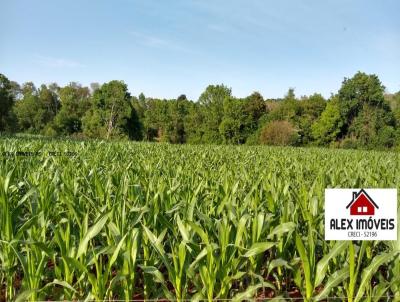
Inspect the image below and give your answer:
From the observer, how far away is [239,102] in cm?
5722

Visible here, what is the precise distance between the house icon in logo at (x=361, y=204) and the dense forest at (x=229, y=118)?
47.5m

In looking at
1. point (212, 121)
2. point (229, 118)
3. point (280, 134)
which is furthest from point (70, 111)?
point (280, 134)

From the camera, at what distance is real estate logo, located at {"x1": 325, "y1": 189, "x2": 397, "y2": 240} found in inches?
61.7

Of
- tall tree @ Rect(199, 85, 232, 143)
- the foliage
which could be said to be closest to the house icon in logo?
the foliage

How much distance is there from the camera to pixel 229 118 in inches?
2217

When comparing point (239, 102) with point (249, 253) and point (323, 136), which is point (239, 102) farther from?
point (249, 253)

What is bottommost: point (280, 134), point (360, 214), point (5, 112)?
point (360, 214)

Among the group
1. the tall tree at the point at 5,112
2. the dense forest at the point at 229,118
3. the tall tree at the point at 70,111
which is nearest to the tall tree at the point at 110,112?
the dense forest at the point at 229,118

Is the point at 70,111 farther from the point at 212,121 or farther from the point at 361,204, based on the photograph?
the point at 361,204

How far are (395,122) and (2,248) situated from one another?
5786 centimetres

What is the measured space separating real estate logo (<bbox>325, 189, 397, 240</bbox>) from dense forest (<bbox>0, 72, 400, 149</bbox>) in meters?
47.5

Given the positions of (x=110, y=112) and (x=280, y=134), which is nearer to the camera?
(x=280, y=134)

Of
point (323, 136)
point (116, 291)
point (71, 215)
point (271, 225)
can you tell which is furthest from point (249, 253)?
point (323, 136)

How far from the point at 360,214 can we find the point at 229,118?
55125 millimetres
